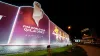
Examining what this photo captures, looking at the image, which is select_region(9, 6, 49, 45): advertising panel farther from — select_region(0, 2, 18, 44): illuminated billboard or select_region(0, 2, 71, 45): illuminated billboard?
select_region(0, 2, 18, 44): illuminated billboard

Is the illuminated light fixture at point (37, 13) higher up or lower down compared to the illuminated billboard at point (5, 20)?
higher up

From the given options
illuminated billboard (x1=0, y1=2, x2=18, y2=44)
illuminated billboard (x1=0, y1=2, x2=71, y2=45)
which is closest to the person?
illuminated billboard (x1=0, y1=2, x2=71, y2=45)

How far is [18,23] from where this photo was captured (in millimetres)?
21156

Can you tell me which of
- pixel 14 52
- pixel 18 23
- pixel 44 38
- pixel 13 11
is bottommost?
pixel 14 52

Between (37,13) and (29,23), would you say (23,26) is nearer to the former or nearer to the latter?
(29,23)

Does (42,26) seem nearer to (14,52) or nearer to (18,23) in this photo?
(18,23)

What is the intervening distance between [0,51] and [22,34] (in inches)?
191

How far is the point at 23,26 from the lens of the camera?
72.0 feet

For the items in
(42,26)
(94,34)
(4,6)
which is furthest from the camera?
(94,34)

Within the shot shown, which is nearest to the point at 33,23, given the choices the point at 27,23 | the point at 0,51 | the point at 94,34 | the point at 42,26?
the point at 27,23

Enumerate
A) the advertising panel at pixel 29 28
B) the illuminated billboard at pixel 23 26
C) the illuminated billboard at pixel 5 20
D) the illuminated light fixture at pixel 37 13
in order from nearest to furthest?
the illuminated billboard at pixel 5 20 → the illuminated billboard at pixel 23 26 → the advertising panel at pixel 29 28 → the illuminated light fixture at pixel 37 13

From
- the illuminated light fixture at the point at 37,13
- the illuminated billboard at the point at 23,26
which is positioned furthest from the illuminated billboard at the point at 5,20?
the illuminated light fixture at the point at 37,13

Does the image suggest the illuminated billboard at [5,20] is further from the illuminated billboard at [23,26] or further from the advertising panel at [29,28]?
the advertising panel at [29,28]

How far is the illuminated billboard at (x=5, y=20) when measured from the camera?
18.2 metres
